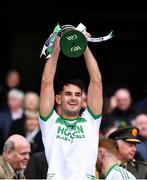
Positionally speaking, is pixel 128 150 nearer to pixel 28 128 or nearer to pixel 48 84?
pixel 48 84

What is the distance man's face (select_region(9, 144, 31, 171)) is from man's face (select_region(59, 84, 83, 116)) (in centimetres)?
105

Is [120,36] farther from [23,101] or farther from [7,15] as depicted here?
[23,101]

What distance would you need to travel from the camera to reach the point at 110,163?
987cm

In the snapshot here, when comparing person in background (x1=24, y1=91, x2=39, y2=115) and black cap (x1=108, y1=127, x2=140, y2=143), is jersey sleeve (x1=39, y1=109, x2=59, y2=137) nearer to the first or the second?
black cap (x1=108, y1=127, x2=140, y2=143)

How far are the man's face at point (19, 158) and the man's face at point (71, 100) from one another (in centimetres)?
105

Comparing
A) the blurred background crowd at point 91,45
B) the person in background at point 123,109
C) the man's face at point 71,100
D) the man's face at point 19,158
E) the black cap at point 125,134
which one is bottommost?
the man's face at point 19,158

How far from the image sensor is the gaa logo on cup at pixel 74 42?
9.76 metres

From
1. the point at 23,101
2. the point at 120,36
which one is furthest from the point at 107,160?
the point at 120,36

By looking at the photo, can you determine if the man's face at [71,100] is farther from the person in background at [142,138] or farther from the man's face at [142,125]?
the man's face at [142,125]

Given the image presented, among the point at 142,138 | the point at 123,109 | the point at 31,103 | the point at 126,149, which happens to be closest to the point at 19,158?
the point at 126,149

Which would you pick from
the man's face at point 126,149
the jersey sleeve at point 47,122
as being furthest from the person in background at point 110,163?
the man's face at point 126,149

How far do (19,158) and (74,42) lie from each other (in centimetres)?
168

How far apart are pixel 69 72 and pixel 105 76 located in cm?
97

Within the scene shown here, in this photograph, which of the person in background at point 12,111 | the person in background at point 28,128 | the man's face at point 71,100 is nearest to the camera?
the man's face at point 71,100
